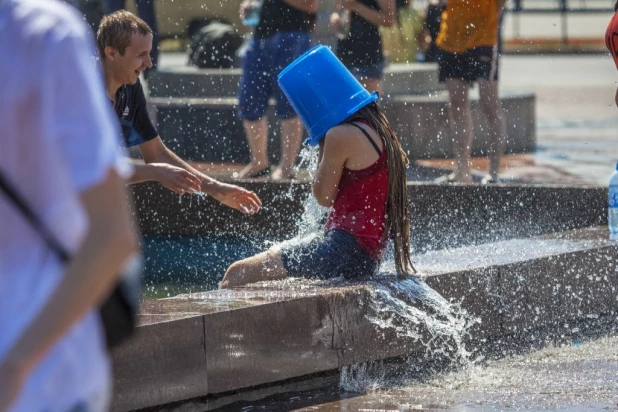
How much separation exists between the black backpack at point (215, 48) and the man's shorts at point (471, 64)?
21.1ft

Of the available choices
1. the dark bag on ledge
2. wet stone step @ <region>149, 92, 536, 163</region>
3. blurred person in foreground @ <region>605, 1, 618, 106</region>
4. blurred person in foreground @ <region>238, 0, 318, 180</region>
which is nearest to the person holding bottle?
blurred person in foreground @ <region>238, 0, 318, 180</region>

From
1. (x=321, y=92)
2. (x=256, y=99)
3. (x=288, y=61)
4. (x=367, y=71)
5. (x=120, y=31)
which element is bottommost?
(x=256, y=99)

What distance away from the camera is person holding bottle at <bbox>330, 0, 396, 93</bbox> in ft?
30.3

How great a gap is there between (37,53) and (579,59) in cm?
2290

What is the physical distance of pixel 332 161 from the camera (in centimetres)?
535

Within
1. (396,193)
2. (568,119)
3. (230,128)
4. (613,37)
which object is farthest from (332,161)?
(568,119)

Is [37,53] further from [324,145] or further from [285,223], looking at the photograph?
[285,223]

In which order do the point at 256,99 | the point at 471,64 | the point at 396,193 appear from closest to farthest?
the point at 396,193, the point at 471,64, the point at 256,99

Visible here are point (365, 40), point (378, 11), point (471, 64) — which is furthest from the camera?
point (365, 40)

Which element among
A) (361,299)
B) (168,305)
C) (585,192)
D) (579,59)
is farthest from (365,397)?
(579,59)

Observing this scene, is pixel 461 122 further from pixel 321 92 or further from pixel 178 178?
pixel 178 178

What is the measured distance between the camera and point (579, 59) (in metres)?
24.0

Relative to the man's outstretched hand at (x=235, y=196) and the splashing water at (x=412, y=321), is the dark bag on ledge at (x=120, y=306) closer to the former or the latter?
the man's outstretched hand at (x=235, y=196)

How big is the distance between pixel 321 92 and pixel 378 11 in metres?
3.89
